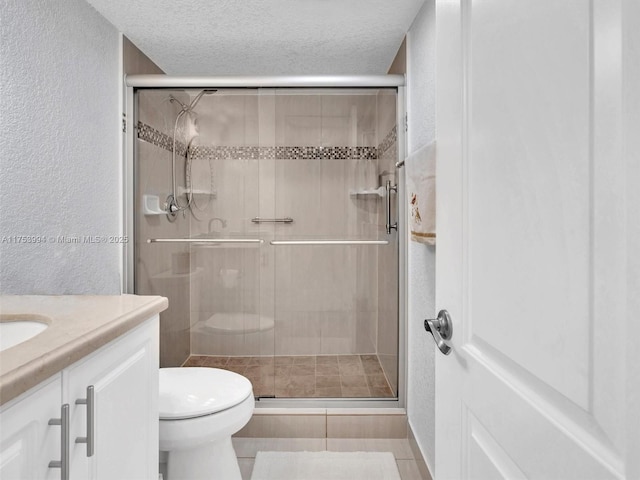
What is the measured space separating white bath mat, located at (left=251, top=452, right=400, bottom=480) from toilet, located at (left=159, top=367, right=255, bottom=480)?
10.4 inches

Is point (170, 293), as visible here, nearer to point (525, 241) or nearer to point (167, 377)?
point (167, 377)

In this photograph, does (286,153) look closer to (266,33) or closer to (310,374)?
(266,33)

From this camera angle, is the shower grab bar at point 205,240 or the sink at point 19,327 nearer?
the sink at point 19,327

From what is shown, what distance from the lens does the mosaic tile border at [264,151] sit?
87.4 inches

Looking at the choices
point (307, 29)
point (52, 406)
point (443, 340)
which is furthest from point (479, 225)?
point (307, 29)

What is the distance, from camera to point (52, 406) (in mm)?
708

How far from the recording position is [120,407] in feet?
3.10

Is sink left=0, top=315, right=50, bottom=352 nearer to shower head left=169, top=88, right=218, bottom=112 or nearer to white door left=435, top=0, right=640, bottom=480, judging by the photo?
white door left=435, top=0, right=640, bottom=480

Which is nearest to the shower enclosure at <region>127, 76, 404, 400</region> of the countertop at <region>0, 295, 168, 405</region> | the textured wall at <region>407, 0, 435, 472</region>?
the textured wall at <region>407, 0, 435, 472</region>

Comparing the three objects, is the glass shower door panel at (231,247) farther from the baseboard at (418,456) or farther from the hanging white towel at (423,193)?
the hanging white towel at (423,193)

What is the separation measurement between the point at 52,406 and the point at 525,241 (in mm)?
839

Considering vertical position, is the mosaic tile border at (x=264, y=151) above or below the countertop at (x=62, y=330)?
above

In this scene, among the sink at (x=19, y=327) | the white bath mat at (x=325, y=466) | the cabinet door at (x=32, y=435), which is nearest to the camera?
the cabinet door at (x=32, y=435)

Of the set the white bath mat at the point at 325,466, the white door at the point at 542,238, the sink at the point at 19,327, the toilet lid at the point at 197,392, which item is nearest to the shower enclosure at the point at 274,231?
the white bath mat at the point at 325,466
